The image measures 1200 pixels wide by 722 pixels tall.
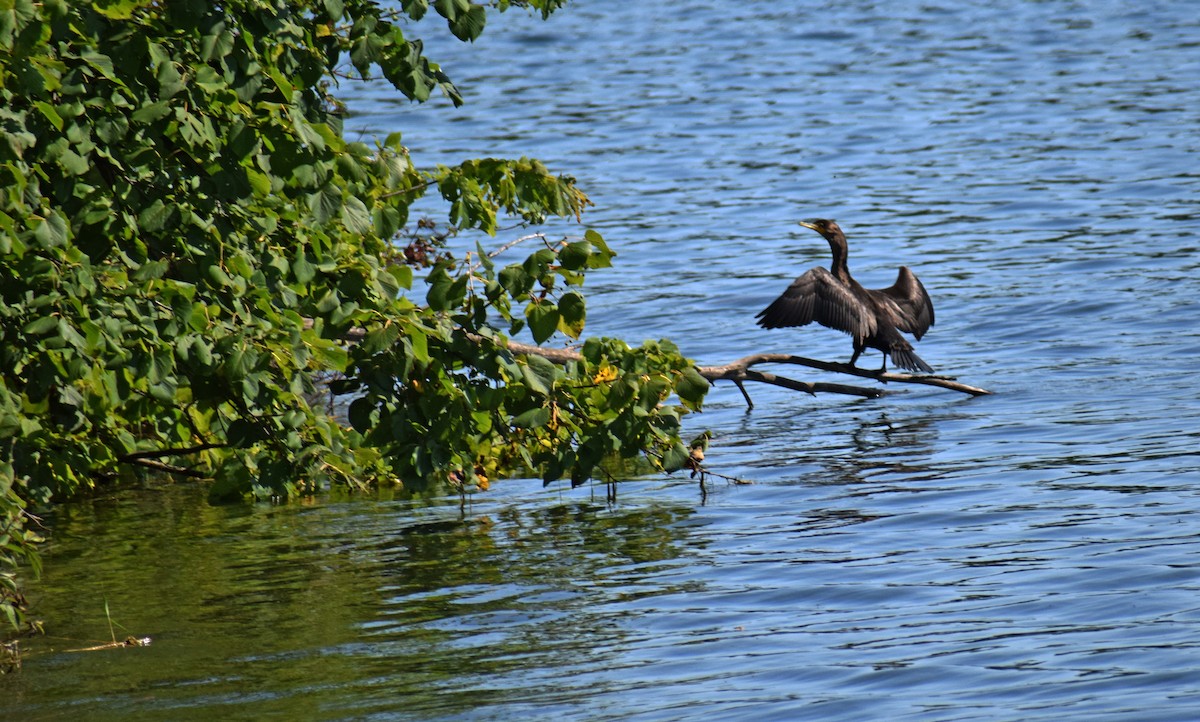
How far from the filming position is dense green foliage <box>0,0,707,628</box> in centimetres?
680

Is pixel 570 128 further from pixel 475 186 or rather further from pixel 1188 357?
pixel 475 186

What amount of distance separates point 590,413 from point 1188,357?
7401 mm

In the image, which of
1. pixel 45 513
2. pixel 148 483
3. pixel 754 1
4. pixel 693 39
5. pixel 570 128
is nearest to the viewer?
pixel 45 513

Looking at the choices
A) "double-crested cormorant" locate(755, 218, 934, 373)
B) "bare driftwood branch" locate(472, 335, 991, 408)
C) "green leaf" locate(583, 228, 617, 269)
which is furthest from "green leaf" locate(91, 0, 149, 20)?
"double-crested cormorant" locate(755, 218, 934, 373)

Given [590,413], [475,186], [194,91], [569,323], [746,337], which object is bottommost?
[746,337]

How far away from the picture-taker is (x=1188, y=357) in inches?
579

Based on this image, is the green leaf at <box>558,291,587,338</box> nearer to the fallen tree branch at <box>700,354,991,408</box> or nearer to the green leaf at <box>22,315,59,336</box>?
the green leaf at <box>22,315,59,336</box>

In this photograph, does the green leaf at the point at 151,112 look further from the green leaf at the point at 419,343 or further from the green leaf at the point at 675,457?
the green leaf at the point at 675,457

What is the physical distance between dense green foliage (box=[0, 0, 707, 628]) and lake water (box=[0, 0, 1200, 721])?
64cm

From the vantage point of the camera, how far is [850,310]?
44.4 ft

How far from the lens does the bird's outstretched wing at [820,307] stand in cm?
1335

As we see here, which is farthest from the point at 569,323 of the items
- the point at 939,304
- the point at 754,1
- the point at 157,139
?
the point at 754,1

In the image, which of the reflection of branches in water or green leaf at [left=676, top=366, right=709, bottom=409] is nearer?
the reflection of branches in water

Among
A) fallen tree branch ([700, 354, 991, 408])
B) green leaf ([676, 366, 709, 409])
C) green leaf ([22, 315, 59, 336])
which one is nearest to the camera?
green leaf ([22, 315, 59, 336])
